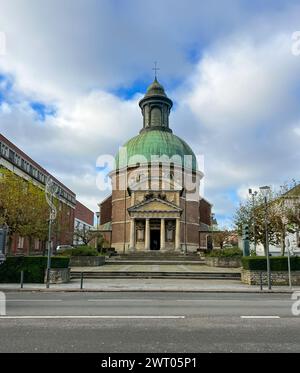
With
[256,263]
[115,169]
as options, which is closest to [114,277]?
[256,263]

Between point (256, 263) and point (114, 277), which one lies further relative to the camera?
point (114, 277)

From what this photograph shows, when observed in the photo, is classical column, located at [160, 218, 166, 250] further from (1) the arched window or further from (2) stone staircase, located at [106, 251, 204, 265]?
(1) the arched window

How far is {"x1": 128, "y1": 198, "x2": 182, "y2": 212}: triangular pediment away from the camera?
5531 centimetres

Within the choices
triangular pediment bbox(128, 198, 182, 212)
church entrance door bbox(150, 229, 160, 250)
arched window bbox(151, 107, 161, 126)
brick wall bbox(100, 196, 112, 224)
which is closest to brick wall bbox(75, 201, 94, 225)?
brick wall bbox(100, 196, 112, 224)

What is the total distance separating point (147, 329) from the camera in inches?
322

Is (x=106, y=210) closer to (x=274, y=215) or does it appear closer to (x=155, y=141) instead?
(x=155, y=141)

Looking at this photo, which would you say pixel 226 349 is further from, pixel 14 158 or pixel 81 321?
pixel 14 158

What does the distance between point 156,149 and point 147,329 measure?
195ft

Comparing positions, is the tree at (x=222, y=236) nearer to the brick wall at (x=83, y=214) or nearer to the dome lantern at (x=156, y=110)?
the dome lantern at (x=156, y=110)

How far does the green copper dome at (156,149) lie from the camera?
6669cm

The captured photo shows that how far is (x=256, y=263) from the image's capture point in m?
23.7

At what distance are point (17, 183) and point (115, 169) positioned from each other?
107ft

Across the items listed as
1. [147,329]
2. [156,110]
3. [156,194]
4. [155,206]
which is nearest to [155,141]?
[156,110]
